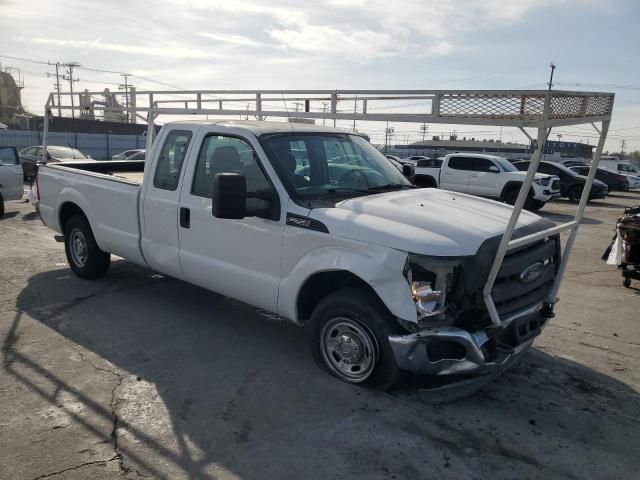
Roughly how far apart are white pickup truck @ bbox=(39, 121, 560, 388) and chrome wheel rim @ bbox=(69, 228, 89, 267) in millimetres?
1187

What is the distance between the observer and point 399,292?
3461 millimetres

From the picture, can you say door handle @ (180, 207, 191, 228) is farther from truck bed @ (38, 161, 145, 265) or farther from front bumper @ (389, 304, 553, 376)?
front bumper @ (389, 304, 553, 376)

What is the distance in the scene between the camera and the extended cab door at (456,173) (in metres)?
17.7

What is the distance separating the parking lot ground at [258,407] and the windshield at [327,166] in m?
1.48

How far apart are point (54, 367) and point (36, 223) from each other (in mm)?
7737

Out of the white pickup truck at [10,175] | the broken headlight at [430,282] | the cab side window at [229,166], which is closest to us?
the broken headlight at [430,282]

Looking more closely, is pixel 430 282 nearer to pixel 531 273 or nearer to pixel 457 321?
pixel 457 321

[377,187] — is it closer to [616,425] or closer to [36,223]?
[616,425]

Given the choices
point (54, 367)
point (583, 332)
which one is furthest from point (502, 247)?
point (54, 367)

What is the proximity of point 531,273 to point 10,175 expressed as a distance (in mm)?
12194

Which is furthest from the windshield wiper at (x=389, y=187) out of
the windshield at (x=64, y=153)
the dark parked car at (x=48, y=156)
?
the windshield at (x=64, y=153)

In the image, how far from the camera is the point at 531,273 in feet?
13.0

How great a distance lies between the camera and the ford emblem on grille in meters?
3.86

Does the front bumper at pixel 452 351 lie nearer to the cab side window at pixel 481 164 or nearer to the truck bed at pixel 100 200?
the truck bed at pixel 100 200
